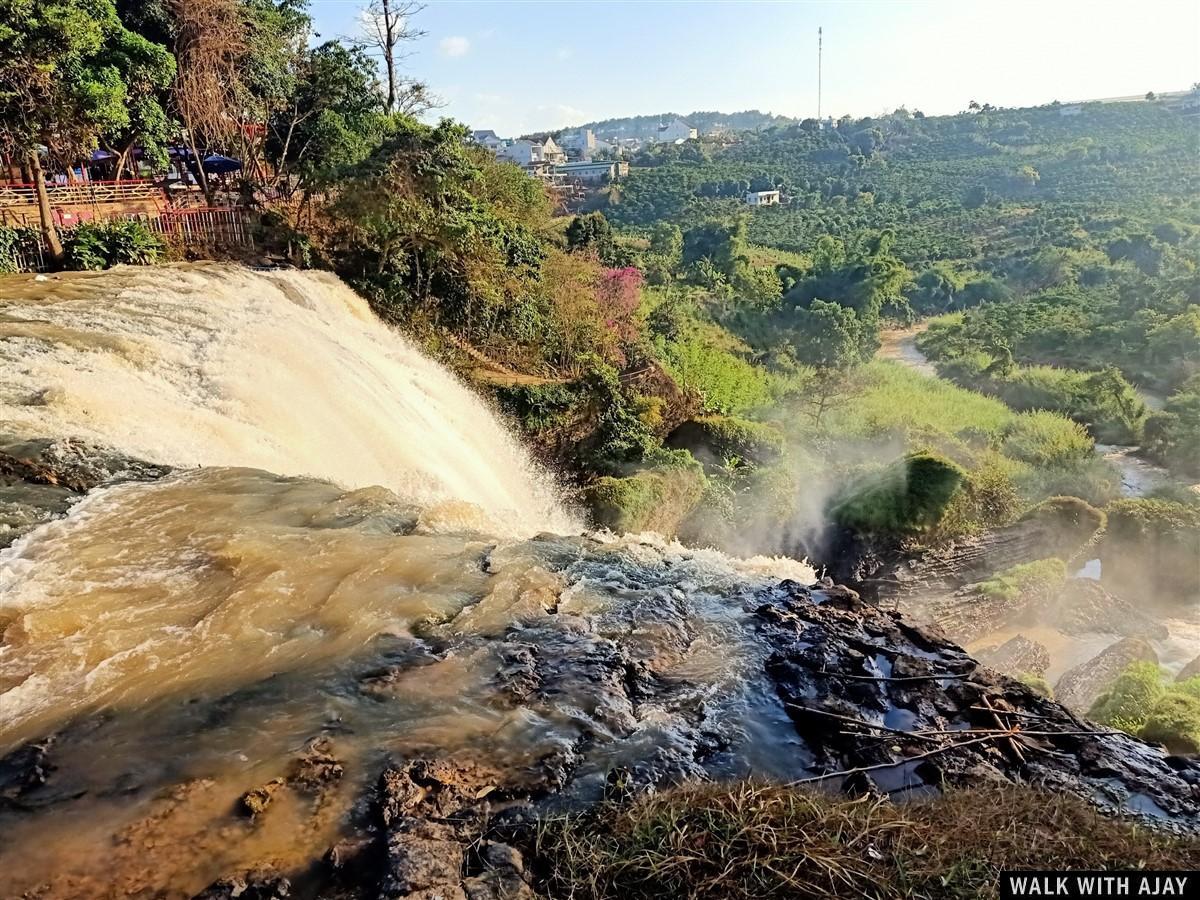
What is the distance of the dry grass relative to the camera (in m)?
3.11

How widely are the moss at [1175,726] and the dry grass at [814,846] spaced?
569cm

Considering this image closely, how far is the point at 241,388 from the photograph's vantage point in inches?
340

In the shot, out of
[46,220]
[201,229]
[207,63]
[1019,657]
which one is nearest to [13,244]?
[46,220]

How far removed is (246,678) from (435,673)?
3.72ft

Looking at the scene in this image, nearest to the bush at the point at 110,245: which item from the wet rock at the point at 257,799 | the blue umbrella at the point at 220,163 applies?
the blue umbrella at the point at 220,163

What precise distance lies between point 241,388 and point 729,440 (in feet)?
33.0

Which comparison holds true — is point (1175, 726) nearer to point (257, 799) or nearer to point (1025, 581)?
point (1025, 581)

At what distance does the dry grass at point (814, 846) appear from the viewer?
311 centimetres

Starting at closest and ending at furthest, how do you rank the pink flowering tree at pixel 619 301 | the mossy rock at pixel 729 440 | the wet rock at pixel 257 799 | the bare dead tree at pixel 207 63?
the wet rock at pixel 257 799 → the mossy rock at pixel 729 440 → the bare dead tree at pixel 207 63 → the pink flowering tree at pixel 619 301

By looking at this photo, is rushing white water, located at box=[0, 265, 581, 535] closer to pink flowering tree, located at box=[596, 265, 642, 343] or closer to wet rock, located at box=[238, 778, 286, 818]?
wet rock, located at box=[238, 778, 286, 818]

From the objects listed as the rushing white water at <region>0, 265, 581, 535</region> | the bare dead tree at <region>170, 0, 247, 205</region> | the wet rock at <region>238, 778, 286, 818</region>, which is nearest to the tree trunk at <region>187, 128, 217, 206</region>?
the bare dead tree at <region>170, 0, 247, 205</region>

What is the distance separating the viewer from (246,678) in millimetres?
4625

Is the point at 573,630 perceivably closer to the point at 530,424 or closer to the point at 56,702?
the point at 56,702

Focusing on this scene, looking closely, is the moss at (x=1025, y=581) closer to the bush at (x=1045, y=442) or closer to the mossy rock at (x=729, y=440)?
the mossy rock at (x=729, y=440)
